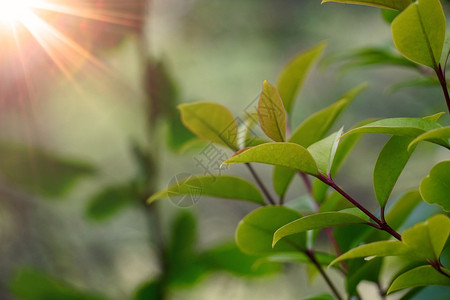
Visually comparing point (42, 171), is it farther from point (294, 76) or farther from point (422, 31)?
point (422, 31)

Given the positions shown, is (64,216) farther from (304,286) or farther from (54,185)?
(304,286)

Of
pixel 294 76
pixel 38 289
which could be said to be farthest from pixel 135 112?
pixel 294 76

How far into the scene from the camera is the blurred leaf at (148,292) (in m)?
0.54

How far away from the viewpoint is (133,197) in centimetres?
61

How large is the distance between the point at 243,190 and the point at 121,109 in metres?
1.06

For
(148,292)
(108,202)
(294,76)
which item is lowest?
(148,292)

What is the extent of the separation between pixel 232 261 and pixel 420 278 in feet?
1.16

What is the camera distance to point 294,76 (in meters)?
0.37

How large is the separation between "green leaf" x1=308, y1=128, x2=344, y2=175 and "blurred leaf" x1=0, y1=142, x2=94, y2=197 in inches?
17.8

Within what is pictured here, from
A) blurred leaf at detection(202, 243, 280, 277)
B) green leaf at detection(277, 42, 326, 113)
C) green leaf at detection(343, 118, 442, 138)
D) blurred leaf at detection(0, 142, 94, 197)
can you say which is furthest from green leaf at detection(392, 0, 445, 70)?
blurred leaf at detection(0, 142, 94, 197)

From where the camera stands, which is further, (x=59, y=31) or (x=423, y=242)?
(x=59, y=31)

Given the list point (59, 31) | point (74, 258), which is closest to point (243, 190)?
point (59, 31)

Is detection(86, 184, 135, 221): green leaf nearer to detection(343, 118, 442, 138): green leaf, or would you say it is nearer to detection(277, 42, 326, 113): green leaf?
detection(277, 42, 326, 113): green leaf

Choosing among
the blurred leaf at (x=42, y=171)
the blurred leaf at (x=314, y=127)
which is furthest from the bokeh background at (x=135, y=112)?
the blurred leaf at (x=314, y=127)
